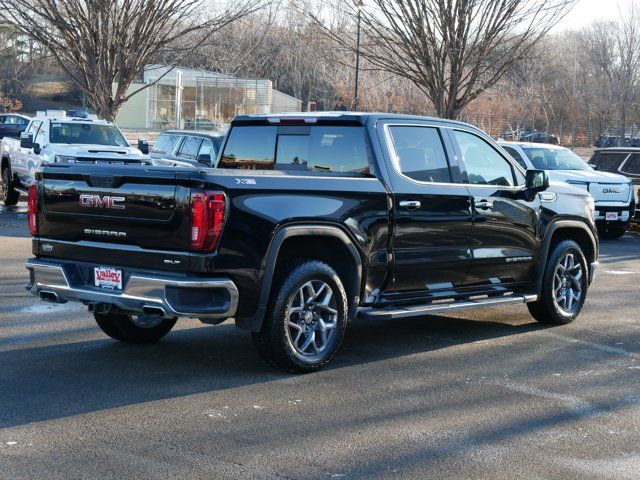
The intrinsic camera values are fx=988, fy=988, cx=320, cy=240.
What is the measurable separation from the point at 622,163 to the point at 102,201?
14788 mm

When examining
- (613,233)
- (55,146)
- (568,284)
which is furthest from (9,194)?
(568,284)

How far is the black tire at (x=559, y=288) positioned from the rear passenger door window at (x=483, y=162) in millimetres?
879

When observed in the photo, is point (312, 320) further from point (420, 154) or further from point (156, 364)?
point (420, 154)

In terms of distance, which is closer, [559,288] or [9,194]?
[559,288]

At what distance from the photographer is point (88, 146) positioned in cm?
1773

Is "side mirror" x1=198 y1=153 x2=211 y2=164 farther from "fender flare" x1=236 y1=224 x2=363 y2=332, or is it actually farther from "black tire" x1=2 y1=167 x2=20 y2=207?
"black tire" x1=2 y1=167 x2=20 y2=207

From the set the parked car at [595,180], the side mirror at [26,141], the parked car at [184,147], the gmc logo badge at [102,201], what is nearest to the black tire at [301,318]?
the gmc logo badge at [102,201]

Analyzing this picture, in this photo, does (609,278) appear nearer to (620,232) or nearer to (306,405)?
(620,232)

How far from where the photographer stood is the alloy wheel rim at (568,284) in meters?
9.21

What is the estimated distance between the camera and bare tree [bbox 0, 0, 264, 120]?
21.7m

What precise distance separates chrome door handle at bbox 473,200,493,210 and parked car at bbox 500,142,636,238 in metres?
9.09

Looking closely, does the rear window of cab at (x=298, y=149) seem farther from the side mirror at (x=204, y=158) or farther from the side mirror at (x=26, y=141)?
the side mirror at (x=26, y=141)

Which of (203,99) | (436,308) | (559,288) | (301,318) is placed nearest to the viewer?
(301,318)

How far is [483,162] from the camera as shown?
8.56 m
